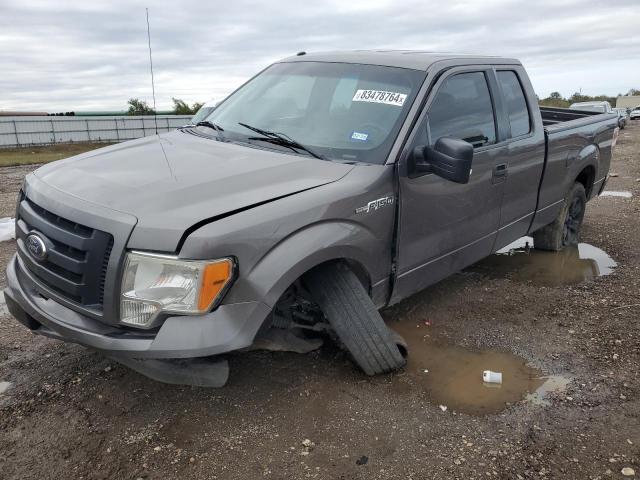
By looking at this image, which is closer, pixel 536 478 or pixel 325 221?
pixel 536 478

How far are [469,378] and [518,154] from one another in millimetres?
1919

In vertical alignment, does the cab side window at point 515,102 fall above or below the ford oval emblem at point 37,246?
above

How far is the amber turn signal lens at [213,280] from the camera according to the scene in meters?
2.32

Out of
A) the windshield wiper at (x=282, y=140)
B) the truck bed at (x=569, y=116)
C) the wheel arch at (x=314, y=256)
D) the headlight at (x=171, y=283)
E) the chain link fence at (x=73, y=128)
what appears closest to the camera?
the headlight at (x=171, y=283)

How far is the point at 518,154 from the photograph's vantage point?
14.1 feet

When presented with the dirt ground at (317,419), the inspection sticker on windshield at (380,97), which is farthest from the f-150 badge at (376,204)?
the dirt ground at (317,419)

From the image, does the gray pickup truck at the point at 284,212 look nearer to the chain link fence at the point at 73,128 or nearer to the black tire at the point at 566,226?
the black tire at the point at 566,226

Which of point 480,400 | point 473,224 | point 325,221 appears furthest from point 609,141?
point 325,221

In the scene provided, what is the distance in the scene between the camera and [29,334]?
3826 mm

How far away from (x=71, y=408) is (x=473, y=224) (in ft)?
9.40

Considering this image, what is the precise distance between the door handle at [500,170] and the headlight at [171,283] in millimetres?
2448

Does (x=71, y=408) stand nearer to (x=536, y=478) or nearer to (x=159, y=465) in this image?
(x=159, y=465)

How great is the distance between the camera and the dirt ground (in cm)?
255

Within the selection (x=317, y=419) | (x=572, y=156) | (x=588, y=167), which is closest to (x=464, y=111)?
(x=572, y=156)
